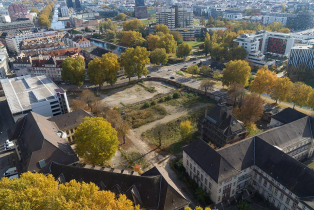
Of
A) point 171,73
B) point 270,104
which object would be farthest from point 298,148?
point 171,73

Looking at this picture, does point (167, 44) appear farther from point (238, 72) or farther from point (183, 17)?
point (183, 17)

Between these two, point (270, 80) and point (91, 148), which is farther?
point (270, 80)

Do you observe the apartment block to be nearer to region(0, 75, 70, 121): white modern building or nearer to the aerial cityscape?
the aerial cityscape

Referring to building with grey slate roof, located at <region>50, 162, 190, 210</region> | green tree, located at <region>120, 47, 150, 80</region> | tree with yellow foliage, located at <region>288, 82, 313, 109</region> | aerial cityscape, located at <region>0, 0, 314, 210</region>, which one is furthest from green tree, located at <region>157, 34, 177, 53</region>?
building with grey slate roof, located at <region>50, 162, 190, 210</region>

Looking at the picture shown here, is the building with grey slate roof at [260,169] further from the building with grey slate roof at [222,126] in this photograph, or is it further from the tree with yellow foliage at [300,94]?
the tree with yellow foliage at [300,94]

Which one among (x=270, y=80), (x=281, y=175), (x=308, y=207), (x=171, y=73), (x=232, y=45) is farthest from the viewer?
(x=232, y=45)

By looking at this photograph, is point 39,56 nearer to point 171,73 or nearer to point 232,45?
point 171,73

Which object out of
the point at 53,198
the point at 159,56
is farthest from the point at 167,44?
the point at 53,198
